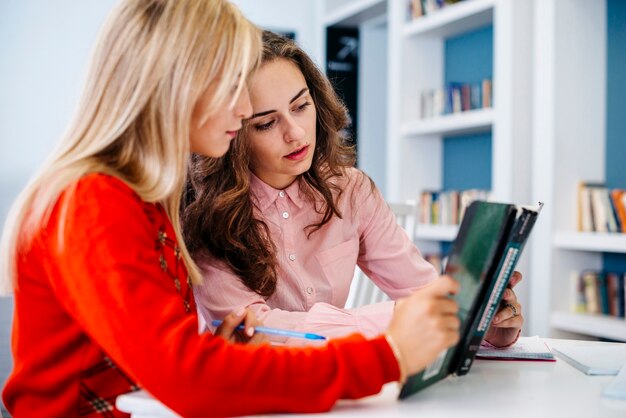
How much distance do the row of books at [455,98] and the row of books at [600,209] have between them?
76cm

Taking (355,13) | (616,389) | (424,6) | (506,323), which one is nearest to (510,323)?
(506,323)

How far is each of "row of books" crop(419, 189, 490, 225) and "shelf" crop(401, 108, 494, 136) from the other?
0.33 m

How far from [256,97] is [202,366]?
81 cm

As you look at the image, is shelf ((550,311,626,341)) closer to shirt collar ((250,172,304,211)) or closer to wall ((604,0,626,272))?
wall ((604,0,626,272))

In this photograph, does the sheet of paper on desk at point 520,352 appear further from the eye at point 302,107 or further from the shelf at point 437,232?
the shelf at point 437,232

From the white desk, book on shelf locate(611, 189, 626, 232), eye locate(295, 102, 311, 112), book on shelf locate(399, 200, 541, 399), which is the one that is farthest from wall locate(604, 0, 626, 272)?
book on shelf locate(399, 200, 541, 399)

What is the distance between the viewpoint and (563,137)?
10.8ft

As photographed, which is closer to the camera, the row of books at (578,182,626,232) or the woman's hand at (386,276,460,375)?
the woman's hand at (386,276,460,375)

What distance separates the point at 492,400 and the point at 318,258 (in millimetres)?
803

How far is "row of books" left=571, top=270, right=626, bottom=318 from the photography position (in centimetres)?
321

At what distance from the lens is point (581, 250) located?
338 centimetres

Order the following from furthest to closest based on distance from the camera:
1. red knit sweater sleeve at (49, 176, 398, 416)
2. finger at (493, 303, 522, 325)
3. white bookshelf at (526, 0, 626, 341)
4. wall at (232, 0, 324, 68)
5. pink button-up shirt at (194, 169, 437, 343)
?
wall at (232, 0, 324, 68) < white bookshelf at (526, 0, 626, 341) < pink button-up shirt at (194, 169, 437, 343) < finger at (493, 303, 522, 325) < red knit sweater sleeve at (49, 176, 398, 416)

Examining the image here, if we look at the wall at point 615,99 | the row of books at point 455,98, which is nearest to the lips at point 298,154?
the wall at point 615,99

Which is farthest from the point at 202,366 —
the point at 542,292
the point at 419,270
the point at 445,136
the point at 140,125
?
the point at 445,136
